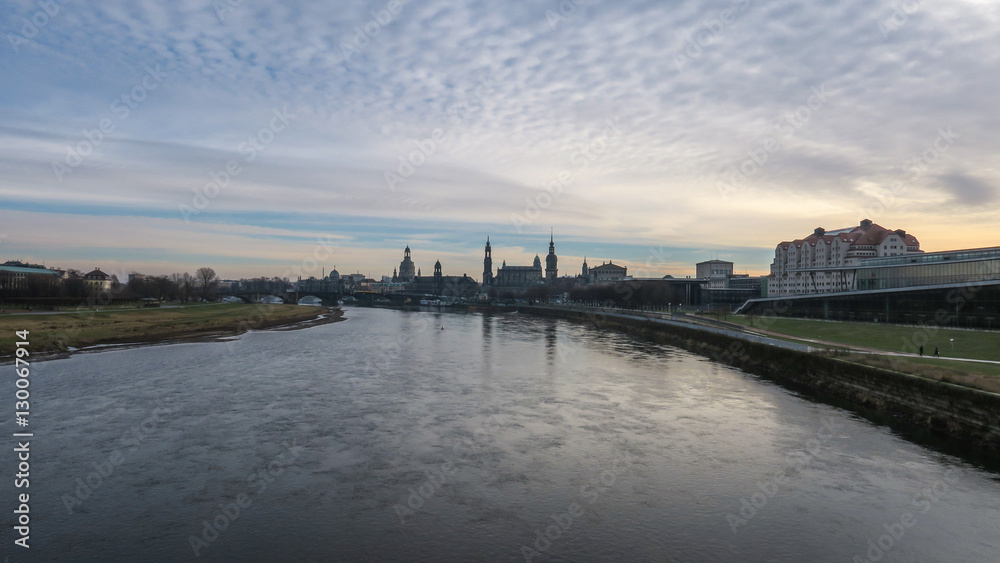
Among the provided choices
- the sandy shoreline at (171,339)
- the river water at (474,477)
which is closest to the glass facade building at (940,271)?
the river water at (474,477)

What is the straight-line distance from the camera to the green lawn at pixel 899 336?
114ft

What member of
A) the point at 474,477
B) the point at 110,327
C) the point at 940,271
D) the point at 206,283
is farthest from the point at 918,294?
the point at 206,283

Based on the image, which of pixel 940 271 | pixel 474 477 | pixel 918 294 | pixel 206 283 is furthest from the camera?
pixel 206 283

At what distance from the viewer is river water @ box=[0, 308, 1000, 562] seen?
13.0m

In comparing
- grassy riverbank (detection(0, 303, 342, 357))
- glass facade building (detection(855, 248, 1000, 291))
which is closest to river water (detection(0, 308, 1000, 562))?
grassy riverbank (detection(0, 303, 342, 357))

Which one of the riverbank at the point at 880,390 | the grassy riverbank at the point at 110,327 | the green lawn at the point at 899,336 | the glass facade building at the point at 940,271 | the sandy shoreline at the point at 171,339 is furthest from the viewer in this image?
the glass facade building at the point at 940,271

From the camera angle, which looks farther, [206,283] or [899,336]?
[206,283]

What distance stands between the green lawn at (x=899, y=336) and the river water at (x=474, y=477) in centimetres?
1382

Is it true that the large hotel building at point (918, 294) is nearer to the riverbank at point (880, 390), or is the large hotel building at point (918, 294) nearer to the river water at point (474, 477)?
the riverbank at point (880, 390)

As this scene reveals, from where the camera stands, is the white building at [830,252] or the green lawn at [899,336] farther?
the white building at [830,252]

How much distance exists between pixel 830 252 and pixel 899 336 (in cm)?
8410

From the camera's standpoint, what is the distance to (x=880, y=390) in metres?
27.7

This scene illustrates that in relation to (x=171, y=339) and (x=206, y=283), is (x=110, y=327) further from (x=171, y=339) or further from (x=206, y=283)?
(x=206, y=283)

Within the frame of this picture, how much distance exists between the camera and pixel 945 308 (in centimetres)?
4422
